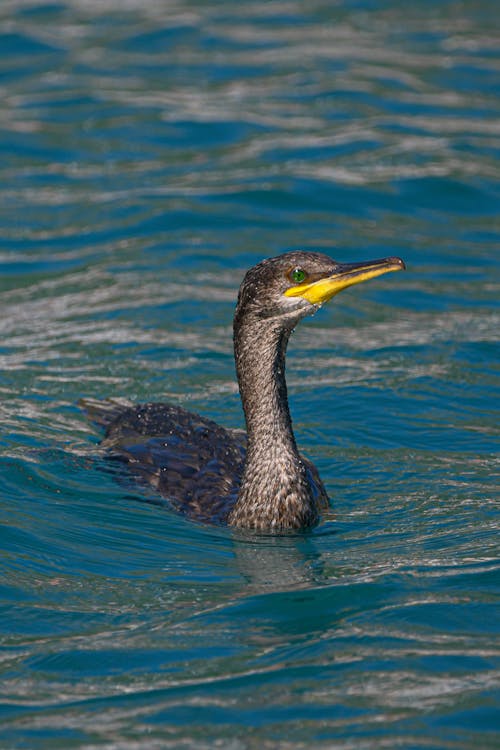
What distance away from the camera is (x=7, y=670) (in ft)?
20.1

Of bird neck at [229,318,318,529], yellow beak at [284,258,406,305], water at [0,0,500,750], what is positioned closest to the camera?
water at [0,0,500,750]

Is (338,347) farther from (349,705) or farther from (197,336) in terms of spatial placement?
(349,705)

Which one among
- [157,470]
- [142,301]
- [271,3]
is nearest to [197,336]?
[142,301]

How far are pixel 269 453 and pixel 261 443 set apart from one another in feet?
0.26

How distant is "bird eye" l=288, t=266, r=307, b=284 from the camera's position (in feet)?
24.2

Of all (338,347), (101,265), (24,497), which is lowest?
(24,497)

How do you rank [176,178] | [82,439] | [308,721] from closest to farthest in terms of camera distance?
[308,721], [82,439], [176,178]

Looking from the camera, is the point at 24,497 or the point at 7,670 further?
the point at 24,497

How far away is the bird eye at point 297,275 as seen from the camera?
290 inches

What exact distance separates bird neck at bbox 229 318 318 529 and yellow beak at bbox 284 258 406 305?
0.32 meters

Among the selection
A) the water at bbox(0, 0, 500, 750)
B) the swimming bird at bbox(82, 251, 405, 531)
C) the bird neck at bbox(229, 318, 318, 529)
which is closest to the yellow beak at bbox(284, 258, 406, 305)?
the swimming bird at bbox(82, 251, 405, 531)

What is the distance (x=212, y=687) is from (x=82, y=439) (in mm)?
3958

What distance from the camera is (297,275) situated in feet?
24.2

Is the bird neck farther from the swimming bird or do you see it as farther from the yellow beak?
the yellow beak
